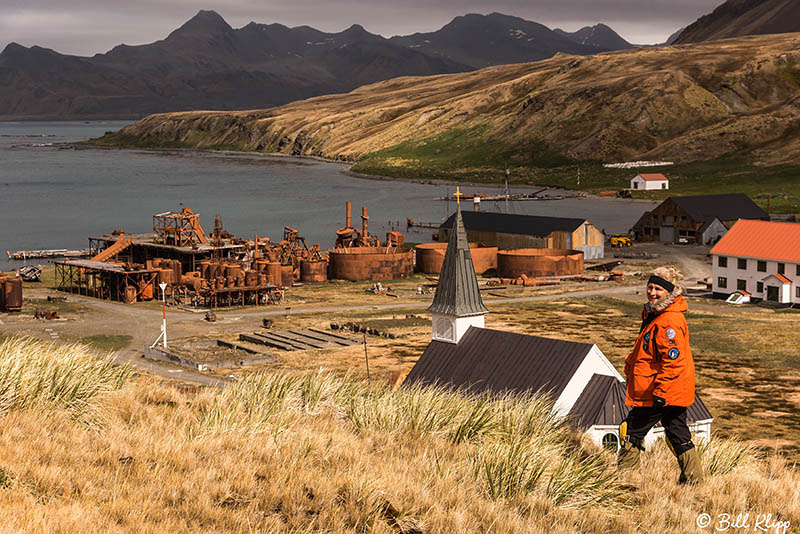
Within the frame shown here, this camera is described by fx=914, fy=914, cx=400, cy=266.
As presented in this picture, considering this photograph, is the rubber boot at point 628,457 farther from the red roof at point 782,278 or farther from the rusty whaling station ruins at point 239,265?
the red roof at point 782,278

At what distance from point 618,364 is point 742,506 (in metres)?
35.8

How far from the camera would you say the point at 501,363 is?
A: 2941 centimetres

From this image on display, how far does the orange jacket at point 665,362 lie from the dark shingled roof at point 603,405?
14760 millimetres

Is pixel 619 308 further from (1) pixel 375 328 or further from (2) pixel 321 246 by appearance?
Result: (2) pixel 321 246

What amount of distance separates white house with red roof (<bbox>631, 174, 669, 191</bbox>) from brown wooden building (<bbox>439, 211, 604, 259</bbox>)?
90.2 metres

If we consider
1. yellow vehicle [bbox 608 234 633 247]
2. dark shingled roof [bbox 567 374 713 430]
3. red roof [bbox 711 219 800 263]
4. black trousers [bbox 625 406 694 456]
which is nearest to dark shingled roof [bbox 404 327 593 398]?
dark shingled roof [bbox 567 374 713 430]

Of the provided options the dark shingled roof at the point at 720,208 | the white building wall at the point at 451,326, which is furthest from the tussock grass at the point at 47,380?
the dark shingled roof at the point at 720,208

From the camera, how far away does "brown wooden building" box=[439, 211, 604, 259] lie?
3873 inches

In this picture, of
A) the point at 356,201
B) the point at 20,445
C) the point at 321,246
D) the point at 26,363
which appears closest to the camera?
the point at 20,445

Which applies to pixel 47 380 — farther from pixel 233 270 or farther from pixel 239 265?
pixel 239 265

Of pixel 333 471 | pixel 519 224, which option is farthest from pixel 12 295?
pixel 333 471

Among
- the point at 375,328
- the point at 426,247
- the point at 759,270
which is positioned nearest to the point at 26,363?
the point at 375,328

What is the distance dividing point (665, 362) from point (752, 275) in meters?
66.7

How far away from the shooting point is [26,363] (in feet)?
47.9
